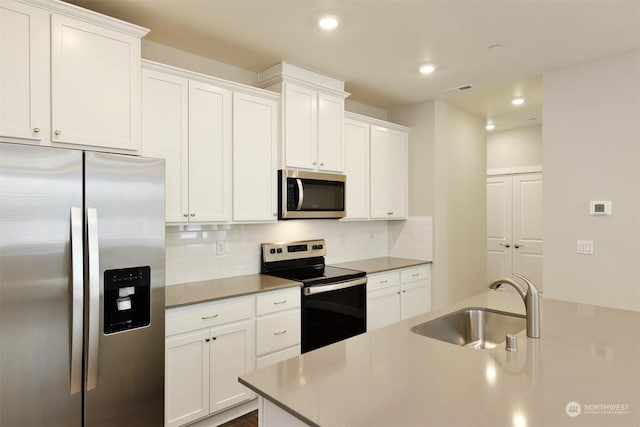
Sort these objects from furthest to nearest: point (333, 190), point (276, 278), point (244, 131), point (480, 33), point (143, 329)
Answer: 1. point (333, 190)
2. point (276, 278)
3. point (244, 131)
4. point (480, 33)
5. point (143, 329)

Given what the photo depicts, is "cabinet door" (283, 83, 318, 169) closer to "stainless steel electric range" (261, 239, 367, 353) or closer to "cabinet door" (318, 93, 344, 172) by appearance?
"cabinet door" (318, 93, 344, 172)

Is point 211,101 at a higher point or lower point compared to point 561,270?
higher

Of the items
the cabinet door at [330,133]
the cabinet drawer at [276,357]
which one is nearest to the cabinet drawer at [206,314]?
the cabinet drawer at [276,357]

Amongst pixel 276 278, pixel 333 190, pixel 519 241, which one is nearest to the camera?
pixel 276 278

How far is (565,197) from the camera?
326 centimetres

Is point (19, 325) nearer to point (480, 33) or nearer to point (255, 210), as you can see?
point (255, 210)

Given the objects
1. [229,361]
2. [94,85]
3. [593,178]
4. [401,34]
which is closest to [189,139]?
[94,85]

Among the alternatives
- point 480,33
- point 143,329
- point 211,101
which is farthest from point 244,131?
point 480,33

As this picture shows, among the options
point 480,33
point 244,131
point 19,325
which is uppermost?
point 480,33

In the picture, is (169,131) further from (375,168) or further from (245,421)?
(375,168)

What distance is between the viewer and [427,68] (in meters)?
3.24

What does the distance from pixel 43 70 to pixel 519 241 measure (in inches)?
231

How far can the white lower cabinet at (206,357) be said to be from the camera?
229cm

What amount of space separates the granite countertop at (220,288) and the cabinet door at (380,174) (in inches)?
57.8
